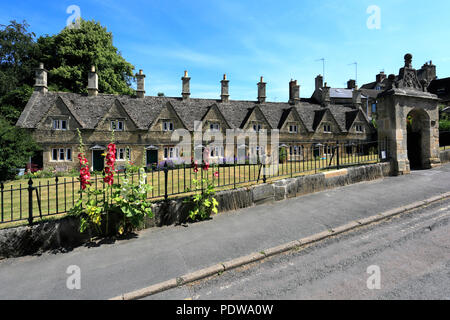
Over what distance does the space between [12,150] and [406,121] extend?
97.5ft

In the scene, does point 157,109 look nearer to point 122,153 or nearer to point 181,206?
point 122,153

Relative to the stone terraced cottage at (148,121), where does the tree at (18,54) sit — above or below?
above

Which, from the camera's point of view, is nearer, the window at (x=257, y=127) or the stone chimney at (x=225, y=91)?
the window at (x=257, y=127)

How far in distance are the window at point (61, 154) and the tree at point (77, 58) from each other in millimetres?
10248

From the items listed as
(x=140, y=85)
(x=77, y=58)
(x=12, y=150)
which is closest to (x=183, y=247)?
(x=12, y=150)

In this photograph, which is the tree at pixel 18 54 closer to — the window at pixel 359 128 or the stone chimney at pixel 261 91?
the stone chimney at pixel 261 91

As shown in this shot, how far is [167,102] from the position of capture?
29.2m

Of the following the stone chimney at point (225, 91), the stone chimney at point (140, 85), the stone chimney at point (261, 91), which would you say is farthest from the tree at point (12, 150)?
the stone chimney at point (261, 91)

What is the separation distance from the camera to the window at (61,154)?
2577 cm

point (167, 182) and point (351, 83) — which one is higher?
point (351, 83)

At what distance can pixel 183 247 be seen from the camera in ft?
17.0

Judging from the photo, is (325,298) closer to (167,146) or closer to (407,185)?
(407,185)

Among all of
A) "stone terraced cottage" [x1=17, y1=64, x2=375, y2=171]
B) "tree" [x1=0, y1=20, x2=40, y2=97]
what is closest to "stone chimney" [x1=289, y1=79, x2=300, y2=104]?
"stone terraced cottage" [x1=17, y1=64, x2=375, y2=171]

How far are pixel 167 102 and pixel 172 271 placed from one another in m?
27.5
